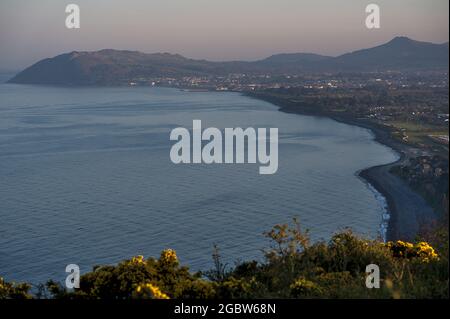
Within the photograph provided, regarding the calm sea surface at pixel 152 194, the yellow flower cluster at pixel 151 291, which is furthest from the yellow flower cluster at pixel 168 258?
the calm sea surface at pixel 152 194

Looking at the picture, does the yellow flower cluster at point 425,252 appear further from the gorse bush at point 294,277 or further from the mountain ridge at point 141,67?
the mountain ridge at point 141,67

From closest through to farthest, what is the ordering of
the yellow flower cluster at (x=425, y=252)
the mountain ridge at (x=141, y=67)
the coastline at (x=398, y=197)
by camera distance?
the yellow flower cluster at (x=425, y=252) < the coastline at (x=398, y=197) < the mountain ridge at (x=141, y=67)

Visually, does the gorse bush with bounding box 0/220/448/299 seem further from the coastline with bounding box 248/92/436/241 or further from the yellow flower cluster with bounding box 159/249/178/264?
the coastline with bounding box 248/92/436/241

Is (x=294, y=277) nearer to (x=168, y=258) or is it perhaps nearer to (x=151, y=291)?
(x=168, y=258)

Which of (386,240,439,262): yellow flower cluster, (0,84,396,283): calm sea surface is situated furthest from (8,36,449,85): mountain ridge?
(386,240,439,262): yellow flower cluster

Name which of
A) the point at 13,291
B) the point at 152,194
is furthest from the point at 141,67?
the point at 13,291

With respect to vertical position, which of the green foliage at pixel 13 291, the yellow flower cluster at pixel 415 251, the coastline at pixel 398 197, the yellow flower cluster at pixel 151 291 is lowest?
the coastline at pixel 398 197

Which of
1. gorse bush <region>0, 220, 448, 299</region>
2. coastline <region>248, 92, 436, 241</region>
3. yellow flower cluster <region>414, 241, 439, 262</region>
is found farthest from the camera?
coastline <region>248, 92, 436, 241</region>
